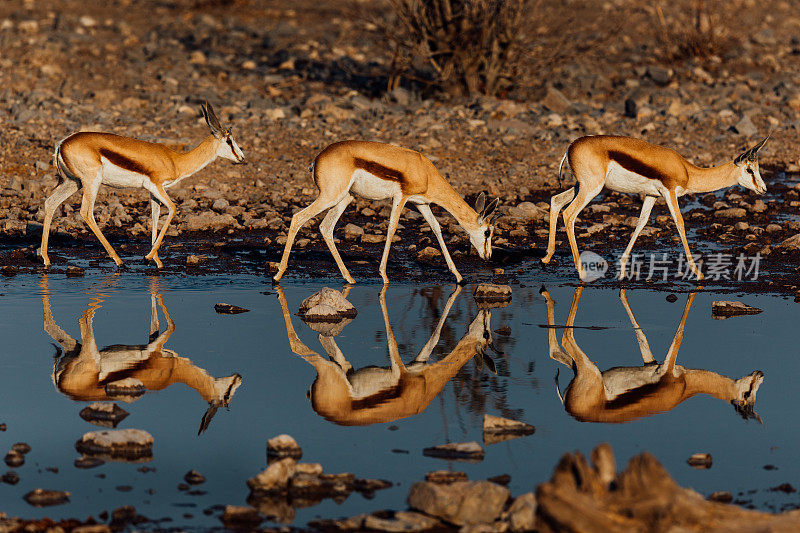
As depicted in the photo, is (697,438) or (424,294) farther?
(424,294)

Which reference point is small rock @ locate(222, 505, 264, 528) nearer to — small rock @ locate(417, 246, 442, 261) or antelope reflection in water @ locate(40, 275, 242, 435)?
antelope reflection in water @ locate(40, 275, 242, 435)

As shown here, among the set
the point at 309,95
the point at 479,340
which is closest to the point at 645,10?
the point at 309,95

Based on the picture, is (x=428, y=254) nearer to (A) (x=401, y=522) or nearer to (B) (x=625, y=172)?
(B) (x=625, y=172)

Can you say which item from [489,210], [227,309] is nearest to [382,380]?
[227,309]

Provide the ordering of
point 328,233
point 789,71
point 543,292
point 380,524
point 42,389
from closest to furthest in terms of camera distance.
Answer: point 380,524 → point 42,389 → point 543,292 → point 328,233 → point 789,71

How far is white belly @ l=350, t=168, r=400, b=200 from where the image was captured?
35.0ft

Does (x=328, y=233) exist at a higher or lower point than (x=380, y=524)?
higher

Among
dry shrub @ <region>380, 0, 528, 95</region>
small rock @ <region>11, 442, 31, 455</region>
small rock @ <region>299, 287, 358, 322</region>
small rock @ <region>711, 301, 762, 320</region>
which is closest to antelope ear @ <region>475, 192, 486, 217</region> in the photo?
small rock @ <region>299, 287, 358, 322</region>

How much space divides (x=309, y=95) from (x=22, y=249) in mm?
8583

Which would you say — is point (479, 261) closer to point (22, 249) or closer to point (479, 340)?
point (479, 340)

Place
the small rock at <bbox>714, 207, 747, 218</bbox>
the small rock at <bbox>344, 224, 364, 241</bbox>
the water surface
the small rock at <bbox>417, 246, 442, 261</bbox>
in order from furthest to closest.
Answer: the small rock at <bbox>714, 207, 747, 218</bbox>
the small rock at <bbox>344, 224, 364, 241</bbox>
the small rock at <bbox>417, 246, 442, 261</bbox>
the water surface

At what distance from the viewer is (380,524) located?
461 centimetres

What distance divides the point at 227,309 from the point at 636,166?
14.8 feet

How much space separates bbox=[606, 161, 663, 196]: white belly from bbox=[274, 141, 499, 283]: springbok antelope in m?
1.35
